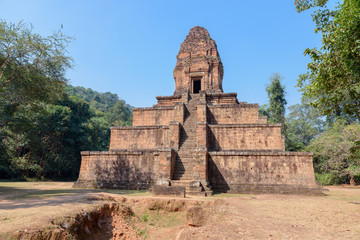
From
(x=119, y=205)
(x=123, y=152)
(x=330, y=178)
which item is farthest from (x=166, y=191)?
(x=330, y=178)

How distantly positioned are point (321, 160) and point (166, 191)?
21049 mm

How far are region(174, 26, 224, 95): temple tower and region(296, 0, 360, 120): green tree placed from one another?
434 inches

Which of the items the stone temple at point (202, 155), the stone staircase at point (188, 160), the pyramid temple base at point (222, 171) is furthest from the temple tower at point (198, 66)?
the pyramid temple base at point (222, 171)

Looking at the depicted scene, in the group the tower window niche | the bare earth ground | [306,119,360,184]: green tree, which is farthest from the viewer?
the tower window niche

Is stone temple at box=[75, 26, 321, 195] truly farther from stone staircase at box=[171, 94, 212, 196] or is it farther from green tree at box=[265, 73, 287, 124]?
green tree at box=[265, 73, 287, 124]

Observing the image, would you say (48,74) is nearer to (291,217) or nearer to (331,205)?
(291,217)

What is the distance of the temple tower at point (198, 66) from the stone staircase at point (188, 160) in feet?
10.9

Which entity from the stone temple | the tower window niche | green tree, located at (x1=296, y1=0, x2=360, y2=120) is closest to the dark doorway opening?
the tower window niche

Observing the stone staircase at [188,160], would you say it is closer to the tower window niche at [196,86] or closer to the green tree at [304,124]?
the tower window niche at [196,86]

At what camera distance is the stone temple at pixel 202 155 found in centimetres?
1136

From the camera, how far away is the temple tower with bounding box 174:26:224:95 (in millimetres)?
19484

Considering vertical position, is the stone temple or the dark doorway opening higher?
the dark doorway opening

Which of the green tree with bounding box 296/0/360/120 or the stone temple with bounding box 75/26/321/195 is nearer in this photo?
the green tree with bounding box 296/0/360/120

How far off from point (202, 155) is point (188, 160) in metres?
1.23
